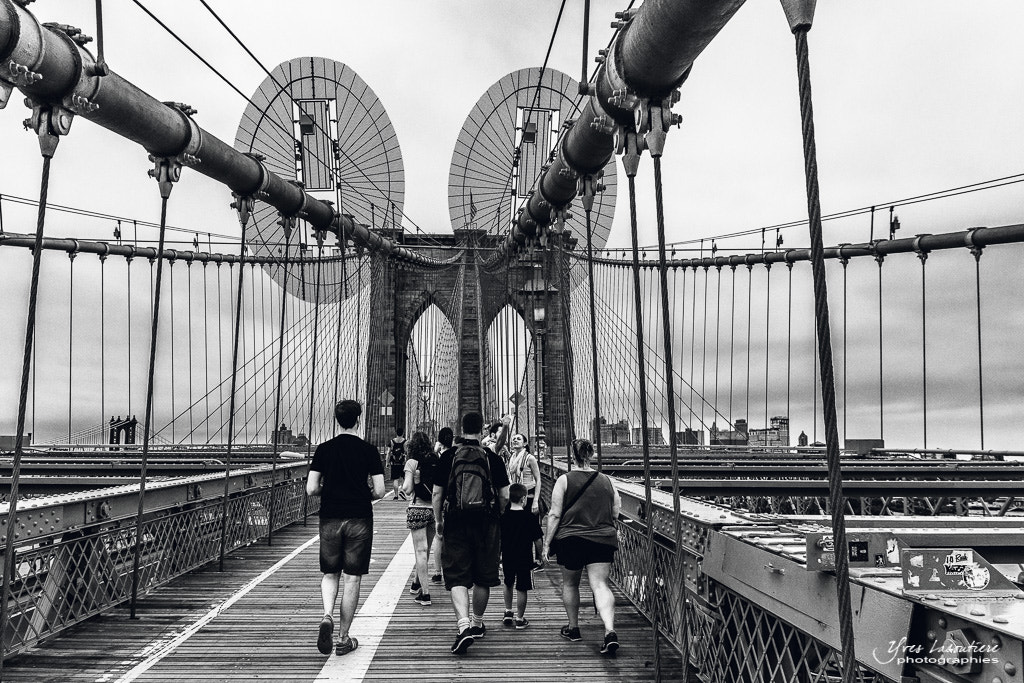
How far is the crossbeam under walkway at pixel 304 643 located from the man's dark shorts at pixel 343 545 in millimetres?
544

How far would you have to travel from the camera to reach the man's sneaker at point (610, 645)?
525 cm

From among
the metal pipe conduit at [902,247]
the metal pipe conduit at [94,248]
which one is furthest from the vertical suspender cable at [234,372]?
the metal pipe conduit at [94,248]

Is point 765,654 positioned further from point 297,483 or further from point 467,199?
point 467,199

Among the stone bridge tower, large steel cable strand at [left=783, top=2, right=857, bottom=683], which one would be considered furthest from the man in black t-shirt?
the stone bridge tower

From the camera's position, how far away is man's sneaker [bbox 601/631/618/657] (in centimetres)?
525

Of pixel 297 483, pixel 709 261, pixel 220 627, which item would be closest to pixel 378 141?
pixel 297 483

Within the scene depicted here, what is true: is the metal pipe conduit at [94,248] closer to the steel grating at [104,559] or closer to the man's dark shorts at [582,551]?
the steel grating at [104,559]

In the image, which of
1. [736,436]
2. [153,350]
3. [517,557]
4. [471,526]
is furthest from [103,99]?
[736,436]

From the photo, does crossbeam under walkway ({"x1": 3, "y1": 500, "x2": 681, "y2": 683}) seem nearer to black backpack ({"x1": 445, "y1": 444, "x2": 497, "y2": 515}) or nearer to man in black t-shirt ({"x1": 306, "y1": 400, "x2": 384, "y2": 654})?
man in black t-shirt ({"x1": 306, "y1": 400, "x2": 384, "y2": 654})

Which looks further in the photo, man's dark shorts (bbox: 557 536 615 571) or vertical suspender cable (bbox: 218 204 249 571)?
vertical suspender cable (bbox: 218 204 249 571)

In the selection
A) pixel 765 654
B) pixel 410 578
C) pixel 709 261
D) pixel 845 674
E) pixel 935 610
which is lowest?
pixel 410 578

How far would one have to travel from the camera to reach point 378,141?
19.9m

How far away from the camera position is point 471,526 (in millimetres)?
5688

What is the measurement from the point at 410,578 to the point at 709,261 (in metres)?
22.8
